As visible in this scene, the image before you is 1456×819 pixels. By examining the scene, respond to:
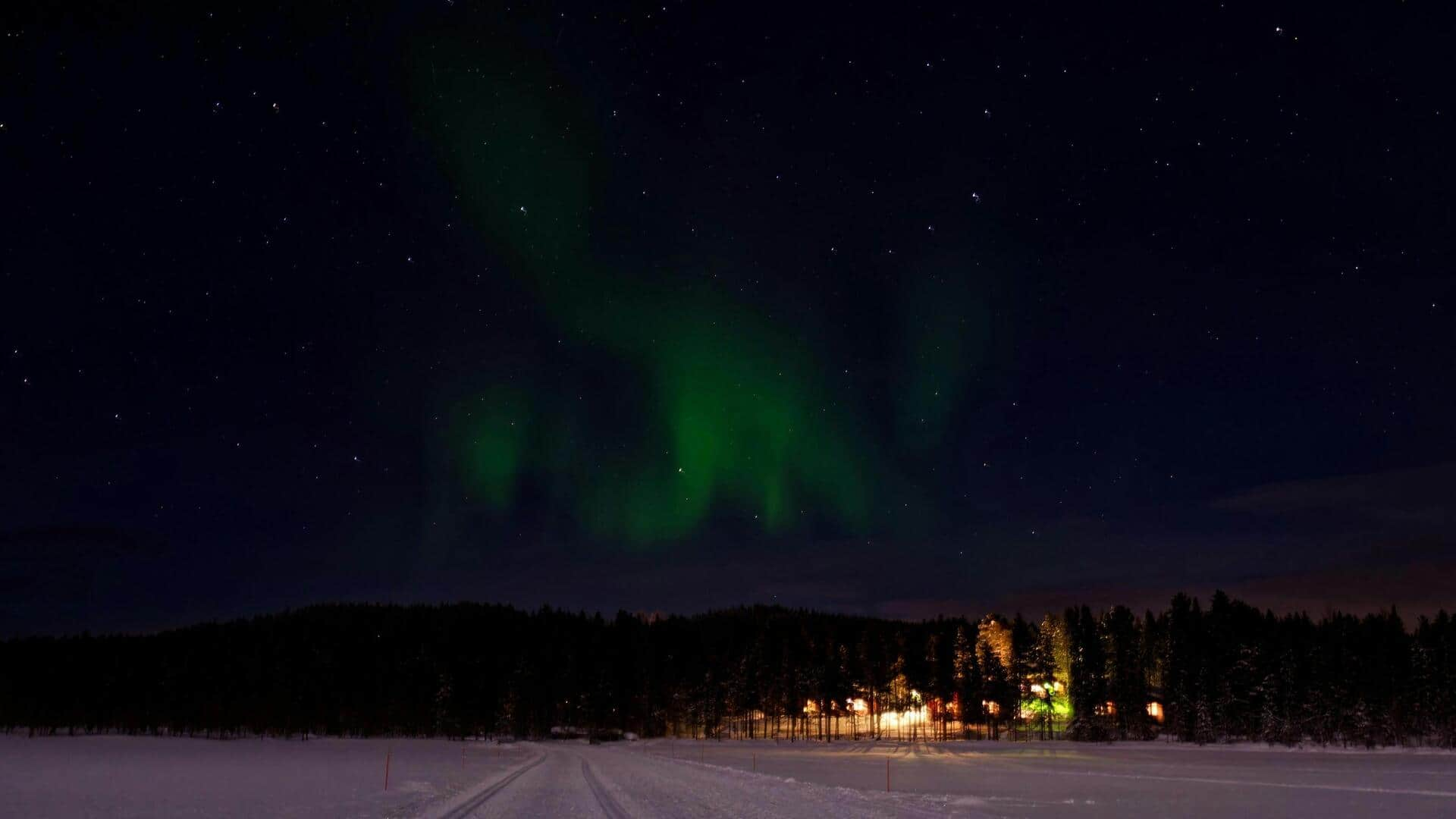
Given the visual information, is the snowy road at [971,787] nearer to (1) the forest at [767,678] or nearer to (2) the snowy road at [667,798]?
(2) the snowy road at [667,798]

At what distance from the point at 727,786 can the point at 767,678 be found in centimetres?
10212

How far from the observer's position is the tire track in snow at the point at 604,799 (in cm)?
2787

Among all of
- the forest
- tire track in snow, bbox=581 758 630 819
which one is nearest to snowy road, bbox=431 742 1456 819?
tire track in snow, bbox=581 758 630 819

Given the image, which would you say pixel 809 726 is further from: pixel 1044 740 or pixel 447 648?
pixel 447 648

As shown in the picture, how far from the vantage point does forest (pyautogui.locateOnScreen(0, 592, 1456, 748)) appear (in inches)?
4254

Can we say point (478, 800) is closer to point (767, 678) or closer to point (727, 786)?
point (727, 786)

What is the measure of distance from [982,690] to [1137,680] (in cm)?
1711

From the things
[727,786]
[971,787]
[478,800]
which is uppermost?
[478,800]

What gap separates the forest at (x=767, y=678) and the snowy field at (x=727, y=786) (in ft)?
112

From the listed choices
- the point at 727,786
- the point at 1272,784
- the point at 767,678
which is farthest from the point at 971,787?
the point at 767,678

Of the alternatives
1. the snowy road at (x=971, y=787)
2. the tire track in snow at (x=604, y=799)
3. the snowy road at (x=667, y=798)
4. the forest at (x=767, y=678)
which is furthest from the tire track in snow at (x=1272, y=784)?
the forest at (x=767, y=678)

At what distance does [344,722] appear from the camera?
164 m

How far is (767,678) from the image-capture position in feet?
457

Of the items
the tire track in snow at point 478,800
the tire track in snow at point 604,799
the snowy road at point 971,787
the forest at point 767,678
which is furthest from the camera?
the forest at point 767,678
